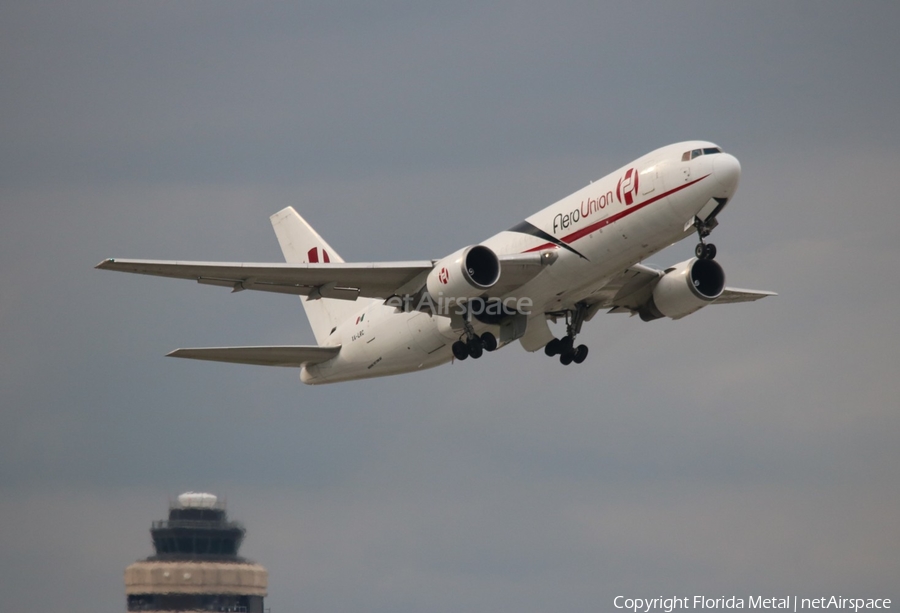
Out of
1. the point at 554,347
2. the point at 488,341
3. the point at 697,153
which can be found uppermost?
the point at 697,153

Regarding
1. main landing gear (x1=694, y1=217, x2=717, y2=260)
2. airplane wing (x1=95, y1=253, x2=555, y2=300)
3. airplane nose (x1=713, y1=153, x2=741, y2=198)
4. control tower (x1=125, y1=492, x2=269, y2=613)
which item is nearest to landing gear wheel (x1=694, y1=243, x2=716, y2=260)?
main landing gear (x1=694, y1=217, x2=717, y2=260)

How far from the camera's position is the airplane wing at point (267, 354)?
48.5 metres

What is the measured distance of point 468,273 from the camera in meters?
44.2

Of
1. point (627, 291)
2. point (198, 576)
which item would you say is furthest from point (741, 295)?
point (198, 576)

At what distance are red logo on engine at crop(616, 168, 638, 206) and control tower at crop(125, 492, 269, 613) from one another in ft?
101

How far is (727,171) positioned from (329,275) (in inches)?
495

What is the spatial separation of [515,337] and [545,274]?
3.90 metres

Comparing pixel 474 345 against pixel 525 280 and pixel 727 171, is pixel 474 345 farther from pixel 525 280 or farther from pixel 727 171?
pixel 727 171

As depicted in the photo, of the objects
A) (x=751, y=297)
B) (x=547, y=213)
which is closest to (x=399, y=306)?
(x=547, y=213)

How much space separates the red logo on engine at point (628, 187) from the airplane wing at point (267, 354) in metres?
13.7

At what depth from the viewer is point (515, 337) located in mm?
48250

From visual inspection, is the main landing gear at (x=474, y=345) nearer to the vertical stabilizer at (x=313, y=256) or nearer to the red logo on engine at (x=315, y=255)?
the vertical stabilizer at (x=313, y=256)

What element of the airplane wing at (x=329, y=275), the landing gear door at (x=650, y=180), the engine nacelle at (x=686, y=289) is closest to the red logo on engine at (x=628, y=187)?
the landing gear door at (x=650, y=180)

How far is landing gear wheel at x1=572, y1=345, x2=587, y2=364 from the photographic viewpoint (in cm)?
5103
